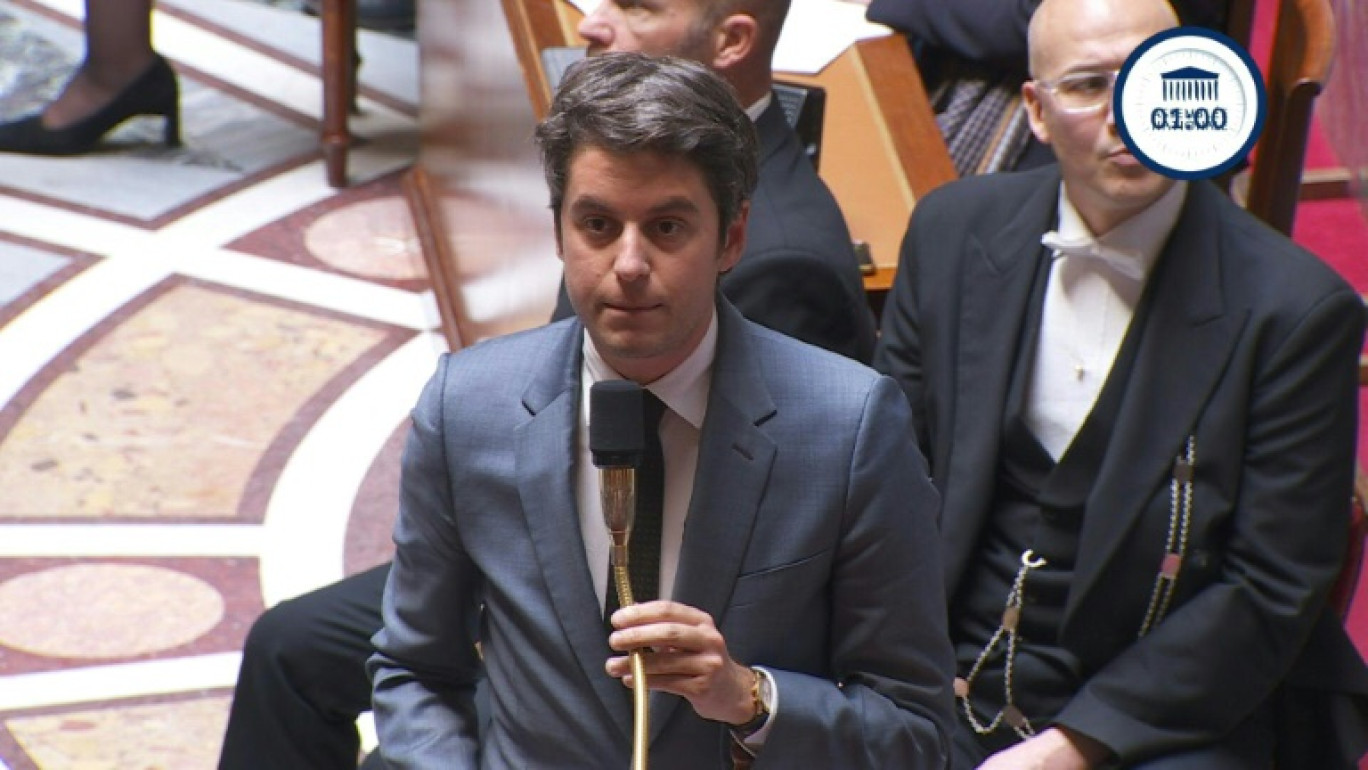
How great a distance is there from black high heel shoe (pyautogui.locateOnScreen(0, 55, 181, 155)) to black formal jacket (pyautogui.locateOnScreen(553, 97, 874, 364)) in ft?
10.1

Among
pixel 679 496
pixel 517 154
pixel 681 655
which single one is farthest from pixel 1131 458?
pixel 517 154

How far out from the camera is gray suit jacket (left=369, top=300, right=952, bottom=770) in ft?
5.84

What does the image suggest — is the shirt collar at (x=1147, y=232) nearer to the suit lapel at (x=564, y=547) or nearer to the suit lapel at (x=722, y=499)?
the suit lapel at (x=722, y=499)

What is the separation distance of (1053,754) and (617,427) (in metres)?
1.02

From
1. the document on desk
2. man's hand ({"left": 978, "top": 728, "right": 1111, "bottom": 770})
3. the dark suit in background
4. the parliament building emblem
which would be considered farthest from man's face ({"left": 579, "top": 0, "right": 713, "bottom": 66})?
man's hand ({"left": 978, "top": 728, "right": 1111, "bottom": 770})

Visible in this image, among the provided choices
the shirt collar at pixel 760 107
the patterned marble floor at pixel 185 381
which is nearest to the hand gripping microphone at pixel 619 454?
the shirt collar at pixel 760 107

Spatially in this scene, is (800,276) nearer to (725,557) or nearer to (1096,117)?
(1096,117)

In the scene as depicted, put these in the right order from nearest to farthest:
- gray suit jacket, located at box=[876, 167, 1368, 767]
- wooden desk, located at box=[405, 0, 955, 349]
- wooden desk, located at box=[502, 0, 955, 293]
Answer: gray suit jacket, located at box=[876, 167, 1368, 767] < wooden desk, located at box=[502, 0, 955, 293] < wooden desk, located at box=[405, 0, 955, 349]

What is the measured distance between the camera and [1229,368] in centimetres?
230

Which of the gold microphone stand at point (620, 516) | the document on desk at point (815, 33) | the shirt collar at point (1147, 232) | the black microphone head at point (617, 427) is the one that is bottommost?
the document on desk at point (815, 33)

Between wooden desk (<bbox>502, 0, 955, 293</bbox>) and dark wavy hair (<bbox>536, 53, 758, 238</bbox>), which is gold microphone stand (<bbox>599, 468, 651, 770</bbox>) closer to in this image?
dark wavy hair (<bbox>536, 53, 758, 238</bbox>)

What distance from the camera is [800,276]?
95.8 inches

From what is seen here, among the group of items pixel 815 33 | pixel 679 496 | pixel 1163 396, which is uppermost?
pixel 679 496

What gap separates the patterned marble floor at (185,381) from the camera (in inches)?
132
